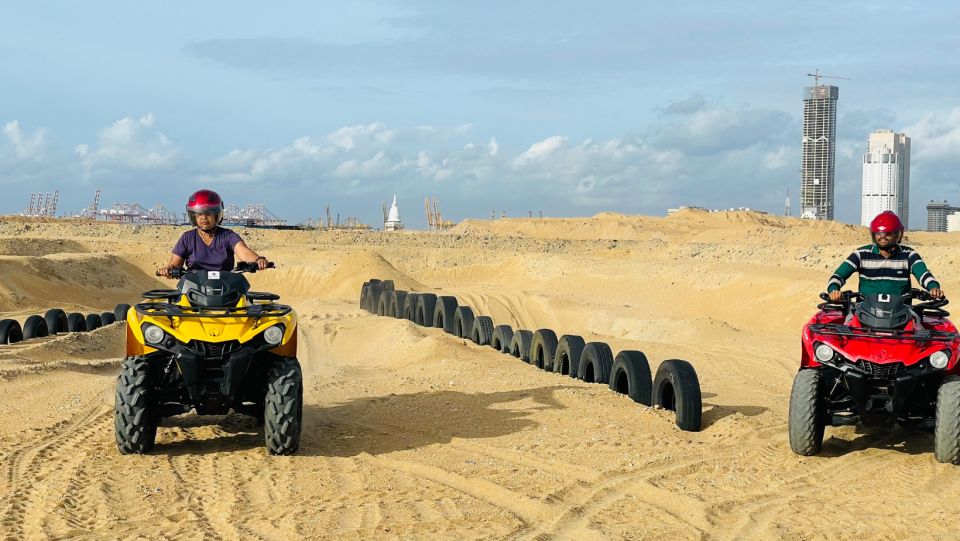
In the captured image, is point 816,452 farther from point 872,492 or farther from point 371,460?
point 371,460

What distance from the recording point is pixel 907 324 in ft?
29.1

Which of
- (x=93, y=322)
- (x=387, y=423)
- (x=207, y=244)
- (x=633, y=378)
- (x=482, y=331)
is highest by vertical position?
(x=207, y=244)

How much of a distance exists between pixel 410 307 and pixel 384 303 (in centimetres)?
265

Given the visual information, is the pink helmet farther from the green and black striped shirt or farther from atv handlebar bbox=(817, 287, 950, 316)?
atv handlebar bbox=(817, 287, 950, 316)

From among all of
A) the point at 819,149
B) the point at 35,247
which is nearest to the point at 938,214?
the point at 819,149

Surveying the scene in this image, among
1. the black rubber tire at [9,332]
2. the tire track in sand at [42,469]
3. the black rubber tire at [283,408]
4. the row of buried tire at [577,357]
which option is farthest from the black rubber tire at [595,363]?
the black rubber tire at [9,332]

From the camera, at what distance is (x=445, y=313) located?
23484 mm

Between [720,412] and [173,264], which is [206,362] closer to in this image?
[173,264]

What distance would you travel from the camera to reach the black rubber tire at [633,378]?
12.2m

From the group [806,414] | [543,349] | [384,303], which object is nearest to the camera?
[806,414]

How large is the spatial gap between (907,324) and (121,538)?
672 cm

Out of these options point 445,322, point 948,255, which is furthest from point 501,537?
point 948,255

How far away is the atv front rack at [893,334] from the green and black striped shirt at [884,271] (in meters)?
0.59

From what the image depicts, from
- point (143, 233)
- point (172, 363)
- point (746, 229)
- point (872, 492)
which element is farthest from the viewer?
point (746, 229)
